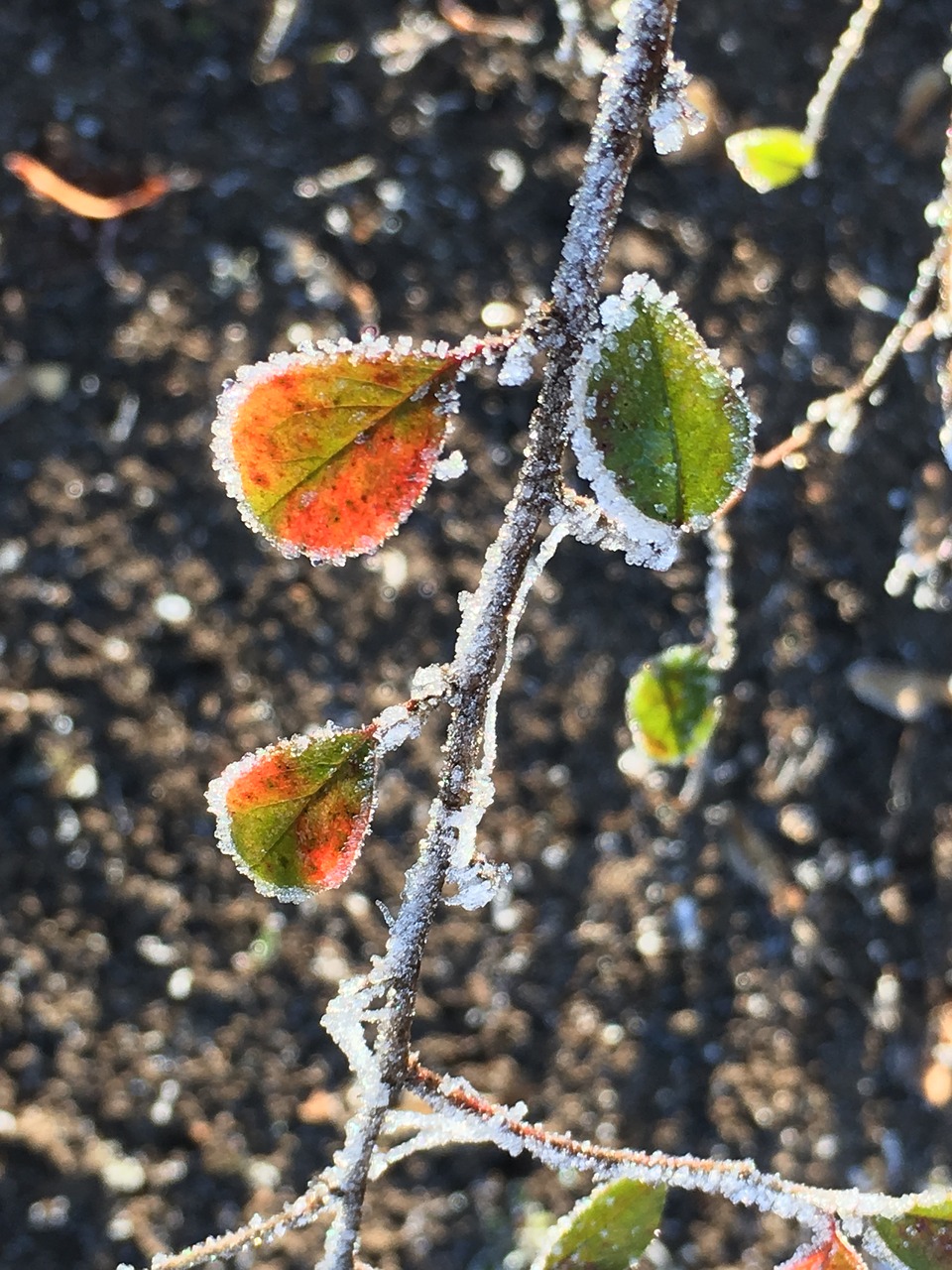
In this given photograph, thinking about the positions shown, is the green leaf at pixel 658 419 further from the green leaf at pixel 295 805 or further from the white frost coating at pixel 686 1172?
the white frost coating at pixel 686 1172

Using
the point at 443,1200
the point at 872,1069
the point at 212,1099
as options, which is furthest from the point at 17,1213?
the point at 872,1069

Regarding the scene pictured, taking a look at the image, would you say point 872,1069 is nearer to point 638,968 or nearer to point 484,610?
point 638,968

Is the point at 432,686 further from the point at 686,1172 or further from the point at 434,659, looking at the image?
the point at 434,659

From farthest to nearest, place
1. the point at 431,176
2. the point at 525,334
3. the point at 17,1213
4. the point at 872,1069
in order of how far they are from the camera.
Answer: the point at 431,176, the point at 872,1069, the point at 17,1213, the point at 525,334

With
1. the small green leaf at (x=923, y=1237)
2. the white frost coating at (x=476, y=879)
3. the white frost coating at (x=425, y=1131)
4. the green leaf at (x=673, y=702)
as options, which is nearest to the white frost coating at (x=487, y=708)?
the white frost coating at (x=476, y=879)

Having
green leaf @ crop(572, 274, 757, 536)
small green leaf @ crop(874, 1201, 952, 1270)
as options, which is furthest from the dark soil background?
green leaf @ crop(572, 274, 757, 536)

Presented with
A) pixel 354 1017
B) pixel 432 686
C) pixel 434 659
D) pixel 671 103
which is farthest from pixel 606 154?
pixel 434 659

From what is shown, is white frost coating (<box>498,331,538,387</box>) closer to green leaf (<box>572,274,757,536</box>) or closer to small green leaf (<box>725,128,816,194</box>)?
green leaf (<box>572,274,757,536</box>)
